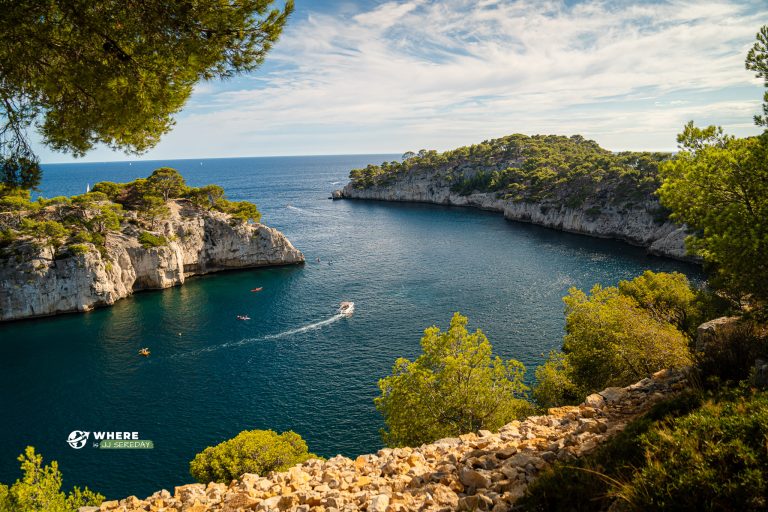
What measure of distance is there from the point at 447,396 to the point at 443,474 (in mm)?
10076

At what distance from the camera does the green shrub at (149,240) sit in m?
65.2

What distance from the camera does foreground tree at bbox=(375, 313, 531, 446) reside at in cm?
2005

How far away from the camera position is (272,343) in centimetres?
4725

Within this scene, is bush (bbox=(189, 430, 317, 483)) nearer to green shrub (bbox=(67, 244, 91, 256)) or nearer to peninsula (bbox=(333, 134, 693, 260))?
green shrub (bbox=(67, 244, 91, 256))

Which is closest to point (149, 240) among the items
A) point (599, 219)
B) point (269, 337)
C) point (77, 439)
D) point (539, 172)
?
point (269, 337)

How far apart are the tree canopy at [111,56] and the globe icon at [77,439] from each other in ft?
90.3

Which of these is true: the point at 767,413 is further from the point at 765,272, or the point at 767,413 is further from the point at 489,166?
the point at 489,166

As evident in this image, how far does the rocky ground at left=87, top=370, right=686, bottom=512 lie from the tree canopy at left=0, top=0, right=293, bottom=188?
10784mm

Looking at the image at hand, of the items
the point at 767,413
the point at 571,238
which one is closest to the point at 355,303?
the point at 767,413

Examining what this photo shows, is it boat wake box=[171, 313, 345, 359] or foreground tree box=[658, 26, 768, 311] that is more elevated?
foreground tree box=[658, 26, 768, 311]

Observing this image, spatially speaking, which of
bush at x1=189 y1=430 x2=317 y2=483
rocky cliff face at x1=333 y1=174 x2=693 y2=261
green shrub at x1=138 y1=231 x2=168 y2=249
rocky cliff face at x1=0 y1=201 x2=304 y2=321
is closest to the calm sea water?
rocky cliff face at x1=0 y1=201 x2=304 y2=321

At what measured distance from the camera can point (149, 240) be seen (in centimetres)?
6538

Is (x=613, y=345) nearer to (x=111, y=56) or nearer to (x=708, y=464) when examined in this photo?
(x=708, y=464)

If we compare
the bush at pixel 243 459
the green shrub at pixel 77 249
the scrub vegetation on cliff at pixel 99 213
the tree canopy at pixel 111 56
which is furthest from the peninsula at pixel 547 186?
the green shrub at pixel 77 249
